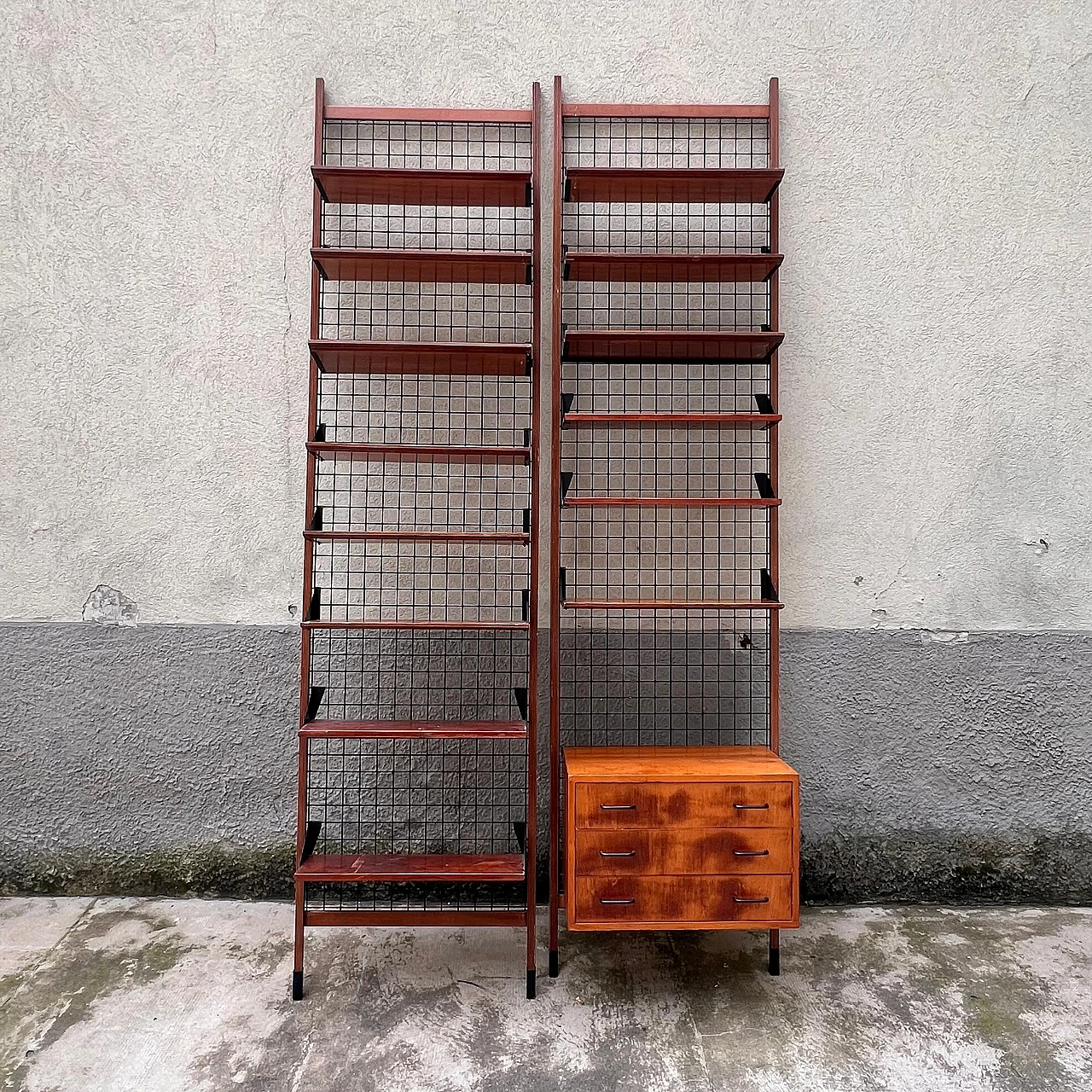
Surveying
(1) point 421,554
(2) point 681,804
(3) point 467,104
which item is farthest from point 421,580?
(3) point 467,104

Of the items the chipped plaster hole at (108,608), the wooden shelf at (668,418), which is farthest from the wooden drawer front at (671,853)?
the chipped plaster hole at (108,608)

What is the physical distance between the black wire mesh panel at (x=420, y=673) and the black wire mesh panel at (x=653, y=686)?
0.19 metres

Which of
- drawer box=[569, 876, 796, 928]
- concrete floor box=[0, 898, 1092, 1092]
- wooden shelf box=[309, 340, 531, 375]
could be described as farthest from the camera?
wooden shelf box=[309, 340, 531, 375]

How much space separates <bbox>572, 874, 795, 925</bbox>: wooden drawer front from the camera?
87.0 inches

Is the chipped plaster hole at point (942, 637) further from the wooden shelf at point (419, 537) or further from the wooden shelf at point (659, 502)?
the wooden shelf at point (419, 537)

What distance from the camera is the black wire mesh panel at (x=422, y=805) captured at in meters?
2.75

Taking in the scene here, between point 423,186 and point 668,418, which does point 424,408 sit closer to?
point 423,186

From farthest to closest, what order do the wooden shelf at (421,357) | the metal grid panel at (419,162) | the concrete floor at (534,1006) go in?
1. the metal grid panel at (419,162)
2. the wooden shelf at (421,357)
3. the concrete floor at (534,1006)

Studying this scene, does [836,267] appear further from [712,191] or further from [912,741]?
[912,741]

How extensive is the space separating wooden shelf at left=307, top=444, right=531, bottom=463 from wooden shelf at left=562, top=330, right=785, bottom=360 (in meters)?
0.39

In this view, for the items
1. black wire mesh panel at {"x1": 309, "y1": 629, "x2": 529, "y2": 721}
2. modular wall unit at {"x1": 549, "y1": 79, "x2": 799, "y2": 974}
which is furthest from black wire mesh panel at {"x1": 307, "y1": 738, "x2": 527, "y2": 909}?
modular wall unit at {"x1": 549, "y1": 79, "x2": 799, "y2": 974}

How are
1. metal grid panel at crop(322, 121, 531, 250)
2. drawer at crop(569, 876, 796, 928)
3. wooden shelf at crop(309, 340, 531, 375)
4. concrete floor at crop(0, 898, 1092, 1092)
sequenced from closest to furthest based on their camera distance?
concrete floor at crop(0, 898, 1092, 1092), drawer at crop(569, 876, 796, 928), wooden shelf at crop(309, 340, 531, 375), metal grid panel at crop(322, 121, 531, 250)

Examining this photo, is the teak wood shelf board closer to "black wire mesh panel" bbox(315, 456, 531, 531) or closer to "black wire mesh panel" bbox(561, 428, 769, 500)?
"black wire mesh panel" bbox(315, 456, 531, 531)

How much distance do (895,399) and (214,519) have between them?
2396mm
